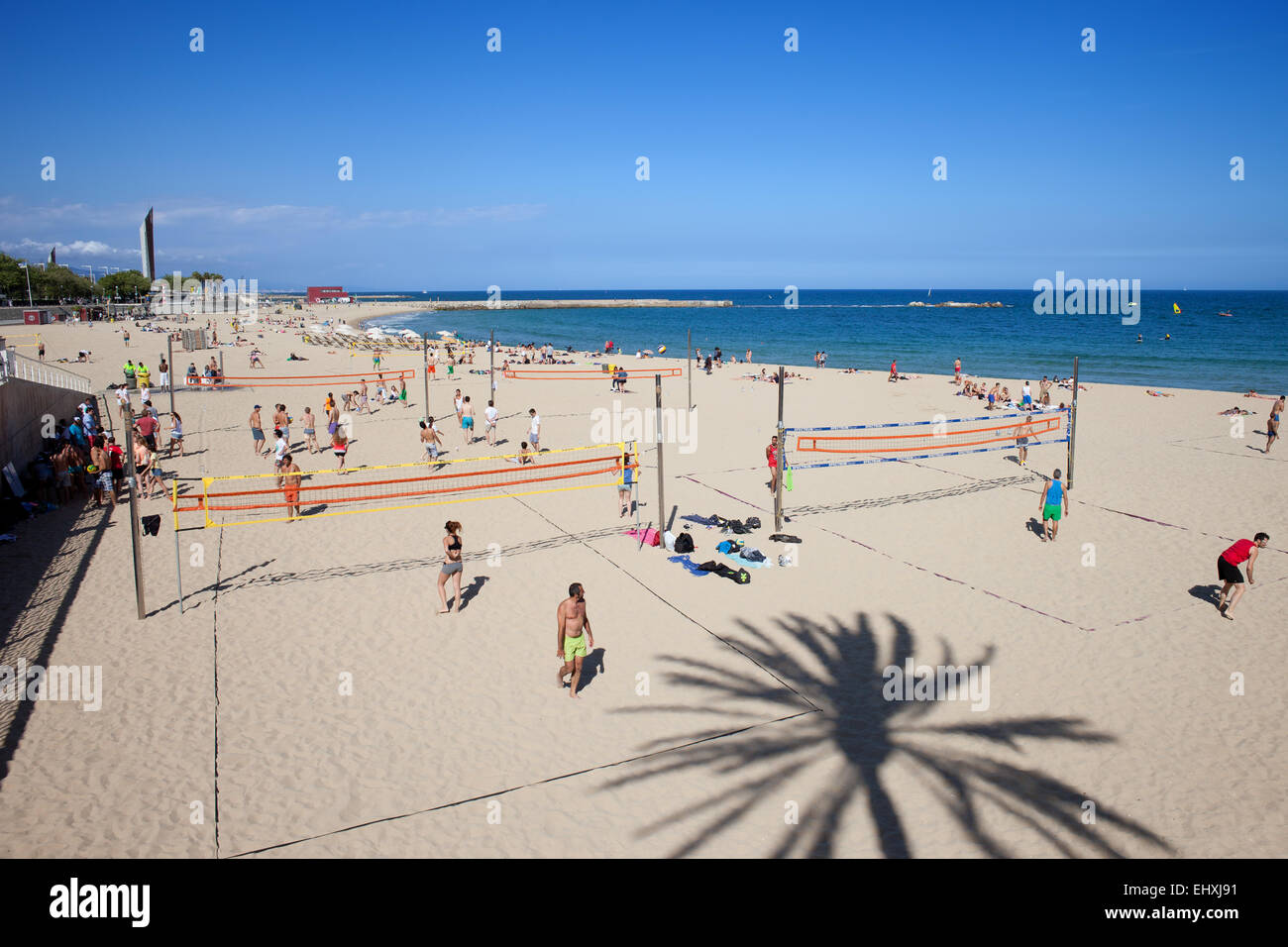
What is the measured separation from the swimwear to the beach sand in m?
0.56

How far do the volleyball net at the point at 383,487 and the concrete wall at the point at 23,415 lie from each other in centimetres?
343

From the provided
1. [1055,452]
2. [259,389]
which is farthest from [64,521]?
[1055,452]

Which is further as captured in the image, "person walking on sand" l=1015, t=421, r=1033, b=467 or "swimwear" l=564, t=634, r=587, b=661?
"person walking on sand" l=1015, t=421, r=1033, b=467

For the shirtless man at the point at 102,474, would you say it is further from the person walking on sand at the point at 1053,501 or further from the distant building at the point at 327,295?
the distant building at the point at 327,295

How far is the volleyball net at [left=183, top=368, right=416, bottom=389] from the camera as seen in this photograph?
32.9 m

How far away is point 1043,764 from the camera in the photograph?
6770 mm

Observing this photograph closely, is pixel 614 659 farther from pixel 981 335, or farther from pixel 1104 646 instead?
pixel 981 335

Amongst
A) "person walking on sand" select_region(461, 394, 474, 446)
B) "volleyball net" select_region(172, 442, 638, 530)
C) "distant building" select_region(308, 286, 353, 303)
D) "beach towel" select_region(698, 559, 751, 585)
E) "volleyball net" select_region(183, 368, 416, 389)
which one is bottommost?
"beach towel" select_region(698, 559, 751, 585)

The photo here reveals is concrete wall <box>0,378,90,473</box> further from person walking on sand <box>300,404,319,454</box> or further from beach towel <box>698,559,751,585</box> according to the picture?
beach towel <box>698,559,751,585</box>

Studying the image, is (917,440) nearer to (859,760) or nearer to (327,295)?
(859,760)

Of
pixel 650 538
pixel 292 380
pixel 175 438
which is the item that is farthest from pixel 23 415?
pixel 292 380

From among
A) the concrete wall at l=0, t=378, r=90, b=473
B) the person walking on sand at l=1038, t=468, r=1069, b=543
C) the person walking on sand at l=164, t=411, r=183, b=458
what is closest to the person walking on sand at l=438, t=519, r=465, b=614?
→ the person walking on sand at l=1038, t=468, r=1069, b=543

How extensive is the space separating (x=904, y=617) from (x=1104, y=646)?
2.34 metres
